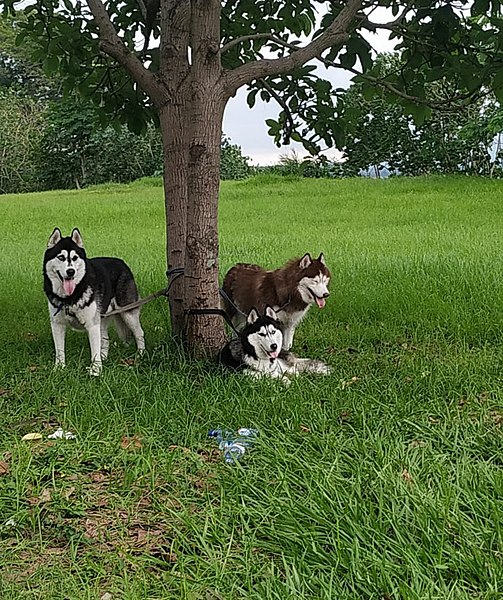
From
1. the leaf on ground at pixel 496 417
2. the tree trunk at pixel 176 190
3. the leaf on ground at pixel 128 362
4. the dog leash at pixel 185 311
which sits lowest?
the leaf on ground at pixel 128 362

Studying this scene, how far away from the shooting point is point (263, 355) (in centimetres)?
505

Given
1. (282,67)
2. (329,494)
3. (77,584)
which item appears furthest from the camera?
(282,67)

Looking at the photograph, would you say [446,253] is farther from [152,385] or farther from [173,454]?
[173,454]

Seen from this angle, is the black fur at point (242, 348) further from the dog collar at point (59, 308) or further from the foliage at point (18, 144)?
the foliage at point (18, 144)

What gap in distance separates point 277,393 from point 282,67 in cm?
234

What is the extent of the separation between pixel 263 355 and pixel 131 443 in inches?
56.5

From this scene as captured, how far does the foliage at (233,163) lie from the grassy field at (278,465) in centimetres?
2369

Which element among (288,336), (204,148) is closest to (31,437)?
(204,148)

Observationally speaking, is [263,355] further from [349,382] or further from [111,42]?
[111,42]

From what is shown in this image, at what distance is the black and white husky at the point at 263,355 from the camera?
5004 mm

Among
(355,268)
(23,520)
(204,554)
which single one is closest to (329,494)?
(204,554)

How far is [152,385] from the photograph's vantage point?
4.74 meters

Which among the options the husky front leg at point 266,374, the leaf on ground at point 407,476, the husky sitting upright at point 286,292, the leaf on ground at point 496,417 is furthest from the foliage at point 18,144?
the leaf on ground at point 407,476

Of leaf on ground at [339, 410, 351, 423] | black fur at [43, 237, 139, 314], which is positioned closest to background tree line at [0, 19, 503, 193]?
black fur at [43, 237, 139, 314]
